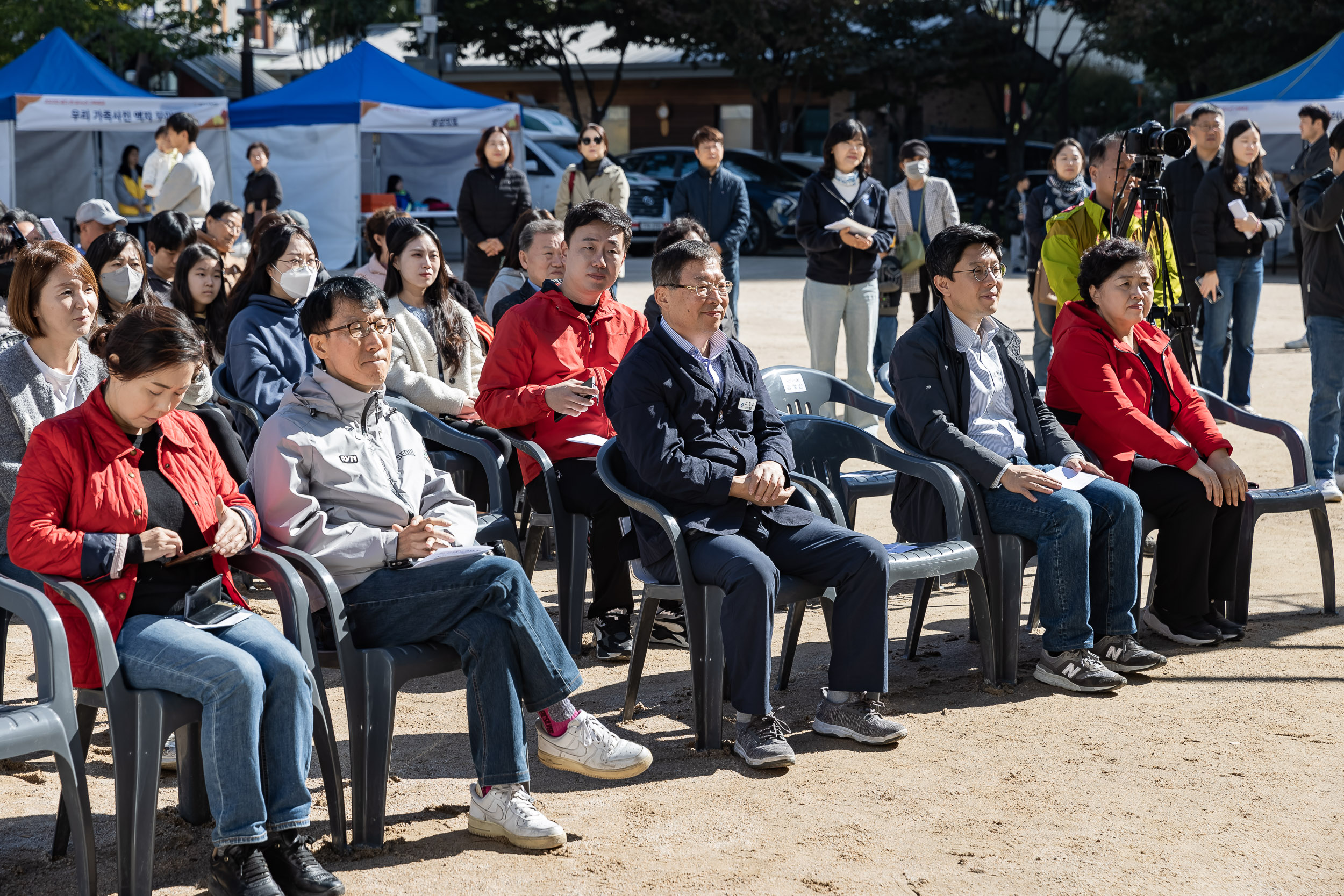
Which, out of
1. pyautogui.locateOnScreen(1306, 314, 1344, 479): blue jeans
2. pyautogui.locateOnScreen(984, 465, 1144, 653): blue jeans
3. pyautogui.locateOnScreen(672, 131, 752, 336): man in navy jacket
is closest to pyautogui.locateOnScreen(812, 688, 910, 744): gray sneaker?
pyautogui.locateOnScreen(984, 465, 1144, 653): blue jeans

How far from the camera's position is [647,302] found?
21.1ft

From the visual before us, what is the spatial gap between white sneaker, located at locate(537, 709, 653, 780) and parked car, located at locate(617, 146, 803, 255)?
17362mm

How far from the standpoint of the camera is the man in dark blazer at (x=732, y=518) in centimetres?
393

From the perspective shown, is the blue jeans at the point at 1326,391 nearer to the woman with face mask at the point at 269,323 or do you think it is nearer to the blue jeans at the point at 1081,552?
the blue jeans at the point at 1081,552

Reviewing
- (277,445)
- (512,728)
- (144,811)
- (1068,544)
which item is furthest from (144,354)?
(1068,544)

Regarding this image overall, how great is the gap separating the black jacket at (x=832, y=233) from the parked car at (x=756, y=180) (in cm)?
1215

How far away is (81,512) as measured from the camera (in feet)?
10.3

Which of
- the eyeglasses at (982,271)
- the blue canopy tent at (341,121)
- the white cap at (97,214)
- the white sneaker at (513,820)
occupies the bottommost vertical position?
the white sneaker at (513,820)

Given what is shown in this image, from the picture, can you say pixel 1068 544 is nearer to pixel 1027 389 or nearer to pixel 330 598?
pixel 1027 389

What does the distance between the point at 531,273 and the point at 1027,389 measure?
2506 millimetres

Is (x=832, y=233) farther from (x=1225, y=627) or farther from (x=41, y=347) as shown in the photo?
(x=41, y=347)

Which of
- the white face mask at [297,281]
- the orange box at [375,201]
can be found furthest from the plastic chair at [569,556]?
the orange box at [375,201]

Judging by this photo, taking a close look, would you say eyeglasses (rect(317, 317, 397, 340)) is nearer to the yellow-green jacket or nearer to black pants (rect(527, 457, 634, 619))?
black pants (rect(527, 457, 634, 619))

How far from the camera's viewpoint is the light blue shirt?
13.9 feet
